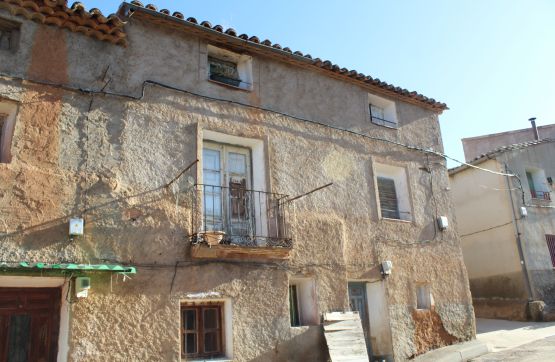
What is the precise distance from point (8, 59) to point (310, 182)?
5.59 meters

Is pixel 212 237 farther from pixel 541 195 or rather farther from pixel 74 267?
pixel 541 195

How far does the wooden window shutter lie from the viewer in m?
11.7

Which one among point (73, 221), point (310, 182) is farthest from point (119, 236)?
point (310, 182)

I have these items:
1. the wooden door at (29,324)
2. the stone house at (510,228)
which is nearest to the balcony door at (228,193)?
the wooden door at (29,324)

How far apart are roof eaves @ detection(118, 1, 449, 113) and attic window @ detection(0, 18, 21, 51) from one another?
173 centimetres

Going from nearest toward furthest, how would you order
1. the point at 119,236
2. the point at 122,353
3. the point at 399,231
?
1. the point at 122,353
2. the point at 119,236
3. the point at 399,231

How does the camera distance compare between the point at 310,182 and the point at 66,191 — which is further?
the point at 310,182

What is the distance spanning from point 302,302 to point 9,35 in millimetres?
6637

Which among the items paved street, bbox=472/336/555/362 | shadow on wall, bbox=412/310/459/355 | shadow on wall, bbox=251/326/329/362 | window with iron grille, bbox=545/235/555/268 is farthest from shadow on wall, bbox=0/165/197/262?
window with iron grille, bbox=545/235/555/268

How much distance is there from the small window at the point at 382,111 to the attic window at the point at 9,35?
24.4ft

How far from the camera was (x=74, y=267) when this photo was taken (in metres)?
7.00

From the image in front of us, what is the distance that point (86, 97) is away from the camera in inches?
325

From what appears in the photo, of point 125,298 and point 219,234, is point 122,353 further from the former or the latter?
point 219,234

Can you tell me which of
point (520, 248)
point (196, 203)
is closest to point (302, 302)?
point (196, 203)
